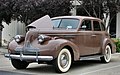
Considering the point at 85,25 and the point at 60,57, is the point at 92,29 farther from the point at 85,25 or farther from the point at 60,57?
the point at 60,57

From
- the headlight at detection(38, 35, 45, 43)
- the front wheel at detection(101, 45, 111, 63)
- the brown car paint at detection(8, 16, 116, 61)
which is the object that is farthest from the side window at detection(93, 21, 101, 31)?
the headlight at detection(38, 35, 45, 43)

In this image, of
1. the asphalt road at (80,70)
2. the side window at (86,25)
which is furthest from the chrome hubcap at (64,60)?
the side window at (86,25)

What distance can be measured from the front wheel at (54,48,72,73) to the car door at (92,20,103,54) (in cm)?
178

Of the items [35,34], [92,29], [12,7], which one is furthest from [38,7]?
[35,34]

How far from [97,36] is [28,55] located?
124 inches

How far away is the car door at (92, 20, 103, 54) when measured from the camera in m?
11.5

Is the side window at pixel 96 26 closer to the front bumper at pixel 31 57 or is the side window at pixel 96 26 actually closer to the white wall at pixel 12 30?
the front bumper at pixel 31 57

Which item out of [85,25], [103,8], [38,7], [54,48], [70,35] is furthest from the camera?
[38,7]

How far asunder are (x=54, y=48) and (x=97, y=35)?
108 inches

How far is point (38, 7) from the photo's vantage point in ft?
61.3

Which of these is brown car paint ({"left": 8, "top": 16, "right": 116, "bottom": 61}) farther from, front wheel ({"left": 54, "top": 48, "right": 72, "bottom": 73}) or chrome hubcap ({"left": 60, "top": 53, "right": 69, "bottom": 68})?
chrome hubcap ({"left": 60, "top": 53, "right": 69, "bottom": 68})

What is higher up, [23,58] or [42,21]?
[42,21]

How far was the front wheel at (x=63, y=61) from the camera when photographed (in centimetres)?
951

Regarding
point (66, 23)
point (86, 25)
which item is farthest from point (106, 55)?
point (66, 23)
